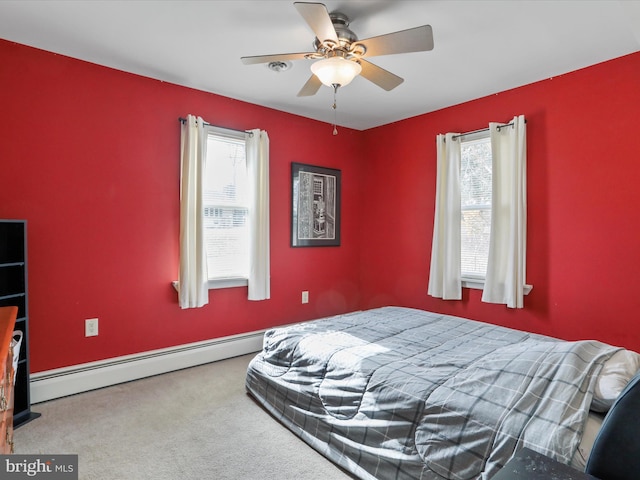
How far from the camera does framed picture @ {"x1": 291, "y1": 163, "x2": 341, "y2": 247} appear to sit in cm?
399

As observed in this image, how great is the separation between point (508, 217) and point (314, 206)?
1969 millimetres

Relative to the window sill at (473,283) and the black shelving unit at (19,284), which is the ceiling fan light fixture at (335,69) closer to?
the black shelving unit at (19,284)

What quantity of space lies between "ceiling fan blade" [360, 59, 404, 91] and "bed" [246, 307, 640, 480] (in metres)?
1.64

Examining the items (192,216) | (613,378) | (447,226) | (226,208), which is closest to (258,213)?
(226,208)

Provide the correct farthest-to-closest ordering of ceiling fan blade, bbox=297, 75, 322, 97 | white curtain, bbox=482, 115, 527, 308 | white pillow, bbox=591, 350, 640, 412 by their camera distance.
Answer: white curtain, bbox=482, 115, 527, 308 → ceiling fan blade, bbox=297, 75, 322, 97 → white pillow, bbox=591, 350, 640, 412

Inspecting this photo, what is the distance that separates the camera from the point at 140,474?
1.78m

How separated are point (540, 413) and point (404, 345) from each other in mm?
924

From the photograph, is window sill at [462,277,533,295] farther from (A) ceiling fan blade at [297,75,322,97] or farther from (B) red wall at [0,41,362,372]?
(A) ceiling fan blade at [297,75,322,97]

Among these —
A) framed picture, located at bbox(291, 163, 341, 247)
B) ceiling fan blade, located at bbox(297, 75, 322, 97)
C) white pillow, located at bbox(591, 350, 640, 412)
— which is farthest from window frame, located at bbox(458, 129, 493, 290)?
white pillow, located at bbox(591, 350, 640, 412)

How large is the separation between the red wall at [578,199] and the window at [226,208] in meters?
2.01

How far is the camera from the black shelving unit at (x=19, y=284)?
7.50 ft

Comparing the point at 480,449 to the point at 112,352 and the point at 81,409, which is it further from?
the point at 112,352

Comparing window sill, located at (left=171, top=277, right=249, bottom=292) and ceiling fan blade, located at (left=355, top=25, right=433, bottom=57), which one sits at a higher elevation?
ceiling fan blade, located at (left=355, top=25, right=433, bottom=57)

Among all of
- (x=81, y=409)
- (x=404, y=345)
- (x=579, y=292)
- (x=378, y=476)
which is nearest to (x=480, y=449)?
(x=378, y=476)
